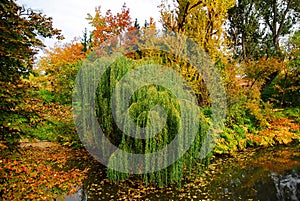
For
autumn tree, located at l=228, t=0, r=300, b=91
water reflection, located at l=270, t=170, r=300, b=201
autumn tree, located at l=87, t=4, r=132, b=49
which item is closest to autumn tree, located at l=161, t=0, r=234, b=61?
water reflection, located at l=270, t=170, r=300, b=201

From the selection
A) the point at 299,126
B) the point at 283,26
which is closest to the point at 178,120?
the point at 299,126

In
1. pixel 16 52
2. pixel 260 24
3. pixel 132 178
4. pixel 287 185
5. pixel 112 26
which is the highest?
pixel 112 26

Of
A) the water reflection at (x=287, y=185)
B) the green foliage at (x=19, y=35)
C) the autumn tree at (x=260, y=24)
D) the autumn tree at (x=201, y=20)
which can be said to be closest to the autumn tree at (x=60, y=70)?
the autumn tree at (x=201, y=20)

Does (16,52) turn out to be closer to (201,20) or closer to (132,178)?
(132,178)

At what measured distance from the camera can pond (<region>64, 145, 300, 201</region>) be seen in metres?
4.64

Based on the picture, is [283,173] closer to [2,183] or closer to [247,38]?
[2,183]

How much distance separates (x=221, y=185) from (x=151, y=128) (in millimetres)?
2060

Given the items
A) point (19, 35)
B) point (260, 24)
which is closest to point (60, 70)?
point (19, 35)

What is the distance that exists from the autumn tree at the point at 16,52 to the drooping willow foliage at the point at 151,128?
2086mm

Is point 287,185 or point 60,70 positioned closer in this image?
point 287,185

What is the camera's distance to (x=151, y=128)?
4.58 metres

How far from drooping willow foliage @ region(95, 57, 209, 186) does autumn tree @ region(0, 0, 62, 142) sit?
2.09m

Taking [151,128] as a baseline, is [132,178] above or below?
below

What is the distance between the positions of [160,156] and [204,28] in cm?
665
